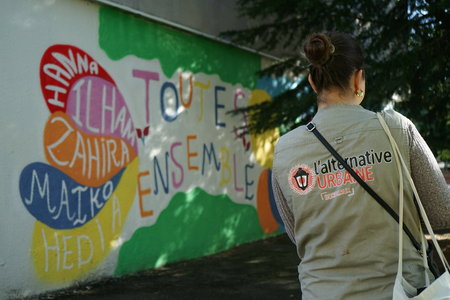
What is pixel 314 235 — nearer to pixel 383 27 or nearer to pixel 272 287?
pixel 272 287

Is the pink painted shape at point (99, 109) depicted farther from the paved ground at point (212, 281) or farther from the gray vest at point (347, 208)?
the gray vest at point (347, 208)

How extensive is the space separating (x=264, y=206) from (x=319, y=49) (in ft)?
25.2

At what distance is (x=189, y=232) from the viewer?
7562mm

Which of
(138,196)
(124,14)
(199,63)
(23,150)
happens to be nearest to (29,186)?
(23,150)

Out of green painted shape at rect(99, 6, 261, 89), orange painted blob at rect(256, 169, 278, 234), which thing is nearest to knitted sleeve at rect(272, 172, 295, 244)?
green painted shape at rect(99, 6, 261, 89)

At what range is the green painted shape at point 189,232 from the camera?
6718mm

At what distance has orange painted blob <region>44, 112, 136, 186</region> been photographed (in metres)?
5.69

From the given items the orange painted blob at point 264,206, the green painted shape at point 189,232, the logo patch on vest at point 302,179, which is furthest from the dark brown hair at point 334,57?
the orange painted blob at point 264,206

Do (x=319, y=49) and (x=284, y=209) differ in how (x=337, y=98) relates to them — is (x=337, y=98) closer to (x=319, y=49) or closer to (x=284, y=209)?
(x=319, y=49)

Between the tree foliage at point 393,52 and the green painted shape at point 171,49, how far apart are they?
917 mm

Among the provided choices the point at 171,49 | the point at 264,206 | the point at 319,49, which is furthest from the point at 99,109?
the point at 319,49

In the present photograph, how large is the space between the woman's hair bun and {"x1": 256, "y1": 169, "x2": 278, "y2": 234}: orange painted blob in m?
7.40

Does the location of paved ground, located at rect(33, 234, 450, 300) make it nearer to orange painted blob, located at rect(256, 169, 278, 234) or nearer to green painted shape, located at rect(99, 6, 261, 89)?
orange painted blob, located at rect(256, 169, 278, 234)

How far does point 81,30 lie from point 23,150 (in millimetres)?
1450
